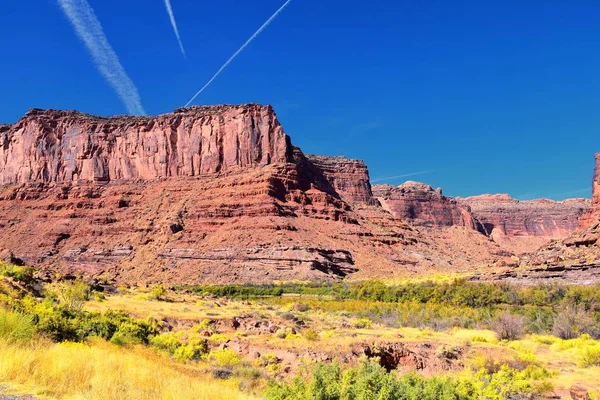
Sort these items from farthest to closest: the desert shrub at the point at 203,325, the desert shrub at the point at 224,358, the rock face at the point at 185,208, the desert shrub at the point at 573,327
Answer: the rock face at the point at 185,208 → the desert shrub at the point at 573,327 → the desert shrub at the point at 203,325 → the desert shrub at the point at 224,358

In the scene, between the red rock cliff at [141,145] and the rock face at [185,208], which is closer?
the rock face at [185,208]

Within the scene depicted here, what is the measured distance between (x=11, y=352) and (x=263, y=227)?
6790 cm

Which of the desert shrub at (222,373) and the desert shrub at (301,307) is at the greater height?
the desert shrub at (301,307)

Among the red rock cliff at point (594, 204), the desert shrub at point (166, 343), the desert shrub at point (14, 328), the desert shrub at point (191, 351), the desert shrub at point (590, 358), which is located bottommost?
the desert shrub at point (590, 358)

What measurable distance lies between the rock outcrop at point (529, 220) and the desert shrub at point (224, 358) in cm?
17434

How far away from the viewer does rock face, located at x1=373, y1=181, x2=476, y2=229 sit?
Answer: 15862 centimetres

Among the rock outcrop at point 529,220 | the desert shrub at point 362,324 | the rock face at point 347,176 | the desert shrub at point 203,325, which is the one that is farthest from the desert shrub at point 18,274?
the rock outcrop at point 529,220

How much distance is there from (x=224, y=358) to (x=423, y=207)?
152 meters

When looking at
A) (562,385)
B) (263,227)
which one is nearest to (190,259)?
(263,227)

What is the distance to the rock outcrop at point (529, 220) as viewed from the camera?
582ft

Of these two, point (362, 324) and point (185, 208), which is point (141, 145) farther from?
point (362, 324)

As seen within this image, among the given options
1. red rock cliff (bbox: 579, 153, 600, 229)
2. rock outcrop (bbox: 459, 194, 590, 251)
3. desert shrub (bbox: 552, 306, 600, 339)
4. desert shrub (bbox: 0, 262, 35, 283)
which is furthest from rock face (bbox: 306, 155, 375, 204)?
desert shrub (bbox: 0, 262, 35, 283)

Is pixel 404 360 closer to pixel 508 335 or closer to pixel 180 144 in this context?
pixel 508 335

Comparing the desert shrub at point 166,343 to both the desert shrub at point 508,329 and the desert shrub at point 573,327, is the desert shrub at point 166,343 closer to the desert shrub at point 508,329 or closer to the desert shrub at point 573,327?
the desert shrub at point 508,329
